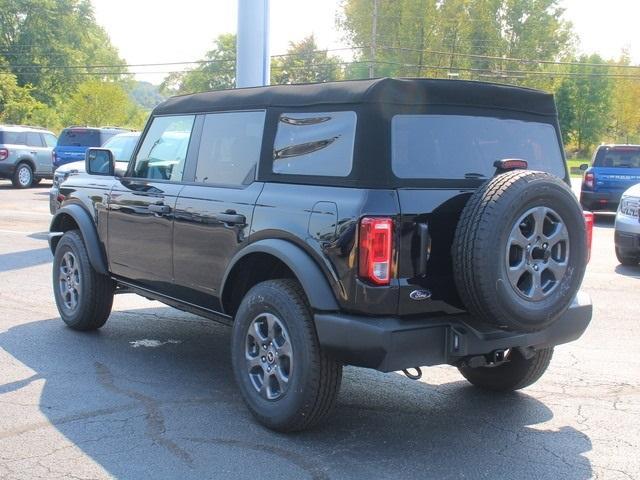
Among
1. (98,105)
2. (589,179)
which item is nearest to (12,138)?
(589,179)

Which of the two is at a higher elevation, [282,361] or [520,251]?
[520,251]

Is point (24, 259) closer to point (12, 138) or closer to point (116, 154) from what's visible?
point (116, 154)

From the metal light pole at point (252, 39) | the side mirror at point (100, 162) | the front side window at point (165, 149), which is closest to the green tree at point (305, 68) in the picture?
the metal light pole at point (252, 39)

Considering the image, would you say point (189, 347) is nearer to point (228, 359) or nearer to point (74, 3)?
point (228, 359)

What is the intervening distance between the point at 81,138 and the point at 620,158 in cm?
1431

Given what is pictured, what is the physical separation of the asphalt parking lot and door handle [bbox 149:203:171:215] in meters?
1.16

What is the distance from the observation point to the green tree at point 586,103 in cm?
6450

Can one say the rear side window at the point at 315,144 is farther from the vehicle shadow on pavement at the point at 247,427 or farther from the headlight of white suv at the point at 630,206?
the headlight of white suv at the point at 630,206

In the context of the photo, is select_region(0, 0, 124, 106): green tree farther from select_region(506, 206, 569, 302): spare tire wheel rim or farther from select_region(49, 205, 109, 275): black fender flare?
select_region(506, 206, 569, 302): spare tire wheel rim

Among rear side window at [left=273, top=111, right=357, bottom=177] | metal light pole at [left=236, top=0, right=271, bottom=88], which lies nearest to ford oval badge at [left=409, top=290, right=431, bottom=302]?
rear side window at [left=273, top=111, right=357, bottom=177]

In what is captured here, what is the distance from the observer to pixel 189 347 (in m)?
6.12

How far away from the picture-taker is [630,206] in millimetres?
10000

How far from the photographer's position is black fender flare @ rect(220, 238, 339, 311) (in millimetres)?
3895

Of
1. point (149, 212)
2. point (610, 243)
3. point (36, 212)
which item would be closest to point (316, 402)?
point (149, 212)
